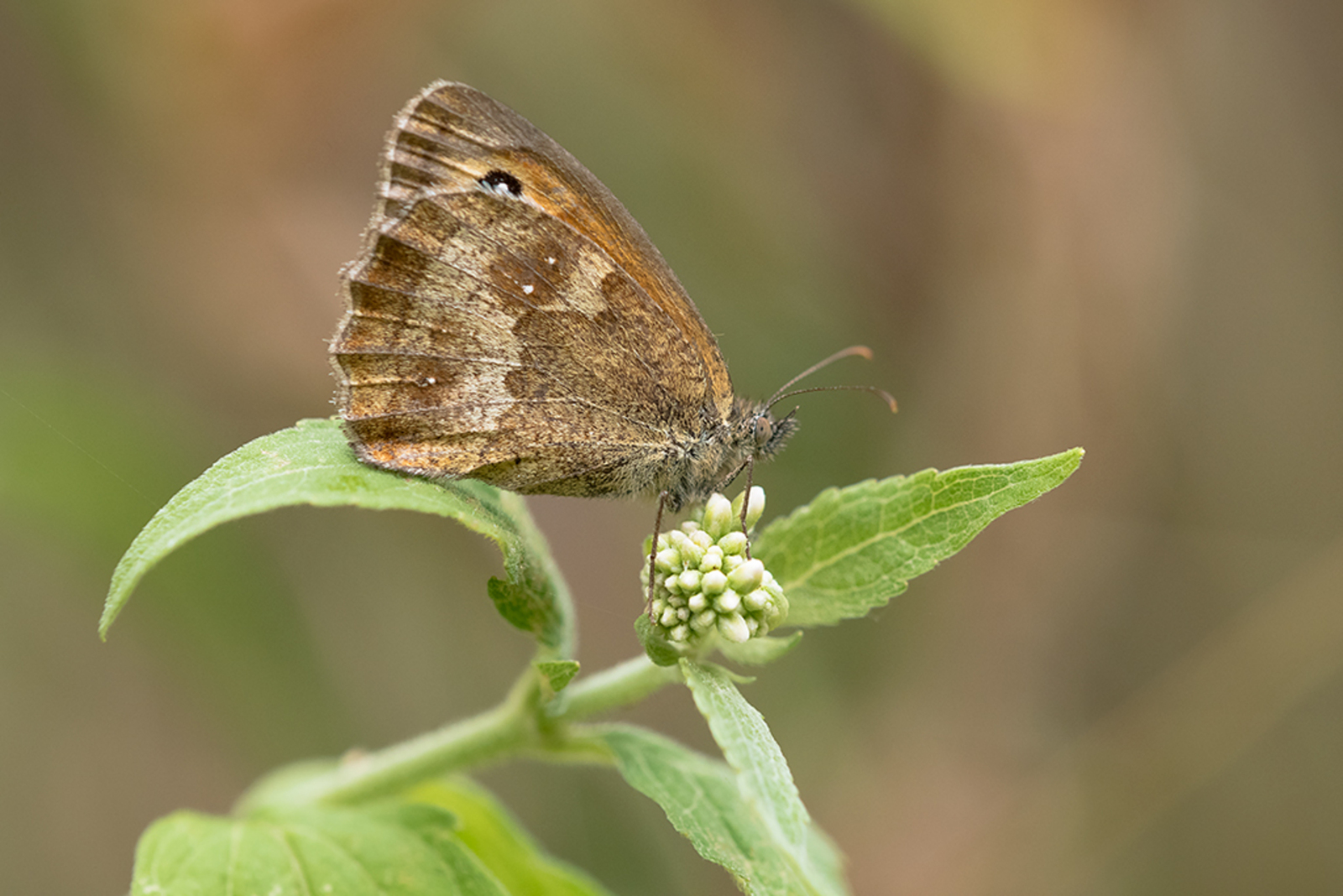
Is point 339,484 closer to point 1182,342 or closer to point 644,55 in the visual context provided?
point 644,55

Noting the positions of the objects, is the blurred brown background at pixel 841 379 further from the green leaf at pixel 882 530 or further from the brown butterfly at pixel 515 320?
the green leaf at pixel 882 530

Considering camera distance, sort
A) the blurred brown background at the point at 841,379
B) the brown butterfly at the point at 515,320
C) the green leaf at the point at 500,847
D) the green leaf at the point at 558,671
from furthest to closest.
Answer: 1. the blurred brown background at the point at 841,379
2. the green leaf at the point at 500,847
3. the brown butterfly at the point at 515,320
4. the green leaf at the point at 558,671

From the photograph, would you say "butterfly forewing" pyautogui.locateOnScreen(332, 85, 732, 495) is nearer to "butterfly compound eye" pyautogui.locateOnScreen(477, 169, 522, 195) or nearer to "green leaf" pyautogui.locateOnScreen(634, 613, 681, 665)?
"butterfly compound eye" pyautogui.locateOnScreen(477, 169, 522, 195)

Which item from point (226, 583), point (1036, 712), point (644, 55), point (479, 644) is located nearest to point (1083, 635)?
point (1036, 712)

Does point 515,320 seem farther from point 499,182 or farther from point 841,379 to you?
point 841,379

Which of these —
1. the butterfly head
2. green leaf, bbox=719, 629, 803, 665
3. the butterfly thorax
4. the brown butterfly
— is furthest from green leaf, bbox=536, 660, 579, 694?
the butterfly head

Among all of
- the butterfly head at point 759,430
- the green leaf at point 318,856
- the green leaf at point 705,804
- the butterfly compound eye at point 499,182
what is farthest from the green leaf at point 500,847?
the butterfly compound eye at point 499,182

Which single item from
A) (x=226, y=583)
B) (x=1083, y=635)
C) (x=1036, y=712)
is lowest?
(x=1036, y=712)
